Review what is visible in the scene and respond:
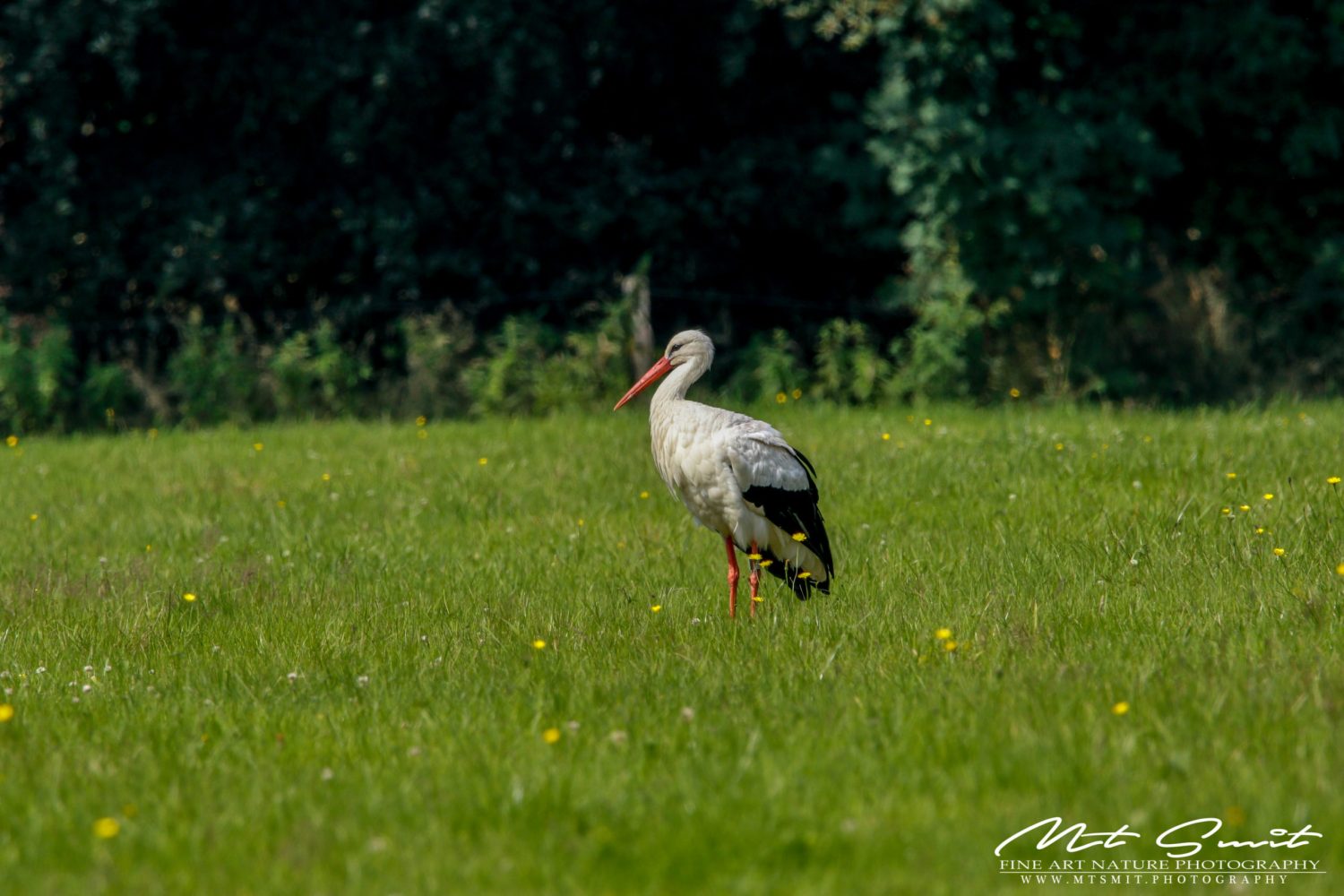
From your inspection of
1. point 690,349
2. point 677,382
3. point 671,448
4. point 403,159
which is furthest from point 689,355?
point 403,159

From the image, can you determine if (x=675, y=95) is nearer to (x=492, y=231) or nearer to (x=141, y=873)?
(x=492, y=231)

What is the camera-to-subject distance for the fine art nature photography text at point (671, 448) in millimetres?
3979

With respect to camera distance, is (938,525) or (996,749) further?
(938,525)

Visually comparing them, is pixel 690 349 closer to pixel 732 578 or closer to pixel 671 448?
pixel 671 448

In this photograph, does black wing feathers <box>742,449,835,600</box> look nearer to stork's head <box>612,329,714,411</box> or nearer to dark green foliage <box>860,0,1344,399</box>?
stork's head <box>612,329,714,411</box>

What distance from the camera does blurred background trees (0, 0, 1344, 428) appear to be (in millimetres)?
14797


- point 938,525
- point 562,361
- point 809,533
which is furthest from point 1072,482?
point 562,361

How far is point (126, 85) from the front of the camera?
1466 centimetres

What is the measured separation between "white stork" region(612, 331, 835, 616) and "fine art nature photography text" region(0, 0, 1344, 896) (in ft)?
0.10

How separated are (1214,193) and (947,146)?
13.5 feet

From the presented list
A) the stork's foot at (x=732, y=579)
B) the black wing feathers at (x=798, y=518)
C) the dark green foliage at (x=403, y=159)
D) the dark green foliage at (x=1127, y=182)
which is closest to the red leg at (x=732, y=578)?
the stork's foot at (x=732, y=579)

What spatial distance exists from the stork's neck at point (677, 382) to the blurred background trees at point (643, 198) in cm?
730
